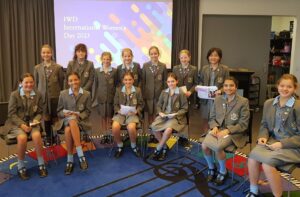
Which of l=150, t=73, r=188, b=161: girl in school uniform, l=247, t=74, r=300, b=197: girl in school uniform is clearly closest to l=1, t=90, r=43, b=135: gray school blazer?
l=150, t=73, r=188, b=161: girl in school uniform

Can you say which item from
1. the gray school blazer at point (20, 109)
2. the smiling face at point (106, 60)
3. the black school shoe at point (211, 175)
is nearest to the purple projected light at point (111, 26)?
the smiling face at point (106, 60)

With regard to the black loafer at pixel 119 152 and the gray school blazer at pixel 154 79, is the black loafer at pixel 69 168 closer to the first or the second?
the black loafer at pixel 119 152

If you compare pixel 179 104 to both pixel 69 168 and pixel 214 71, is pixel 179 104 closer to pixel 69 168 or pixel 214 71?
pixel 214 71

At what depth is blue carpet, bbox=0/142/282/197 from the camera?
2.95m

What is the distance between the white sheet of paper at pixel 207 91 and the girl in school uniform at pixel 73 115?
136cm

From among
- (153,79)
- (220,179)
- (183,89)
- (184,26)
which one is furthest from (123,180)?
(184,26)

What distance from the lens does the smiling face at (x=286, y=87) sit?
271cm

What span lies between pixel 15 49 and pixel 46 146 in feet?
8.40

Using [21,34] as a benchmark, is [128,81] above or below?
below

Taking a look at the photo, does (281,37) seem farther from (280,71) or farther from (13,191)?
(13,191)

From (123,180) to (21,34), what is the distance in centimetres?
388

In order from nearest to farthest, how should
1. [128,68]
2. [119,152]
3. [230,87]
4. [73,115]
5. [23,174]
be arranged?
[230,87], [23,174], [73,115], [119,152], [128,68]

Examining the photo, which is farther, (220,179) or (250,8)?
(250,8)

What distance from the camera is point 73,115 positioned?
3516 millimetres
